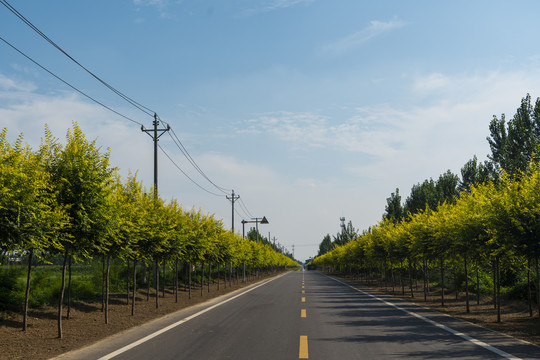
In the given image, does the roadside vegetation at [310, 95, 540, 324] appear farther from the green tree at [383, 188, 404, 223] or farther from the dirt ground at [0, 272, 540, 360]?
the green tree at [383, 188, 404, 223]

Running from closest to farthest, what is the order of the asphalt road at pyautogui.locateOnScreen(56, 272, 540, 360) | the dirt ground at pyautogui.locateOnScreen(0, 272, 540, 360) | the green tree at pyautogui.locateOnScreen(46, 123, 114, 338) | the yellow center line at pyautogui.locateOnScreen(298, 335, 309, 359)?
the yellow center line at pyautogui.locateOnScreen(298, 335, 309, 359), the asphalt road at pyautogui.locateOnScreen(56, 272, 540, 360), the dirt ground at pyautogui.locateOnScreen(0, 272, 540, 360), the green tree at pyautogui.locateOnScreen(46, 123, 114, 338)

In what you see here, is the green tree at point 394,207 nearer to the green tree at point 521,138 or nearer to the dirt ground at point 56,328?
the green tree at point 521,138

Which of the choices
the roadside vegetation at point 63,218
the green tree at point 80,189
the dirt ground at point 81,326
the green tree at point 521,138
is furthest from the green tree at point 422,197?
the green tree at point 80,189

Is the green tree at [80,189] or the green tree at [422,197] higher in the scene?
the green tree at [422,197]

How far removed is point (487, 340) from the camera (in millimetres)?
10430

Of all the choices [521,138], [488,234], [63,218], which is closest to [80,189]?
[63,218]

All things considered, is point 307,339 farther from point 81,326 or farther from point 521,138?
point 521,138

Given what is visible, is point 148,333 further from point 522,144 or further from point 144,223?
point 522,144

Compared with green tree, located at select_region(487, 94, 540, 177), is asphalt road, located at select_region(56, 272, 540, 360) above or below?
below

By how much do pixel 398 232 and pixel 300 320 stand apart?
53.7ft

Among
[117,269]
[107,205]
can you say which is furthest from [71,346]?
[117,269]

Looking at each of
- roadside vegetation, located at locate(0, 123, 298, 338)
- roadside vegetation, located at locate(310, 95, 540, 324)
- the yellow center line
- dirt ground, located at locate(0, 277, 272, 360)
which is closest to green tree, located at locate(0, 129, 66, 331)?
roadside vegetation, located at locate(0, 123, 298, 338)

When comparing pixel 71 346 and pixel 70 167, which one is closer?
pixel 71 346

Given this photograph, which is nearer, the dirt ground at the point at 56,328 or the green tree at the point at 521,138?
the dirt ground at the point at 56,328
